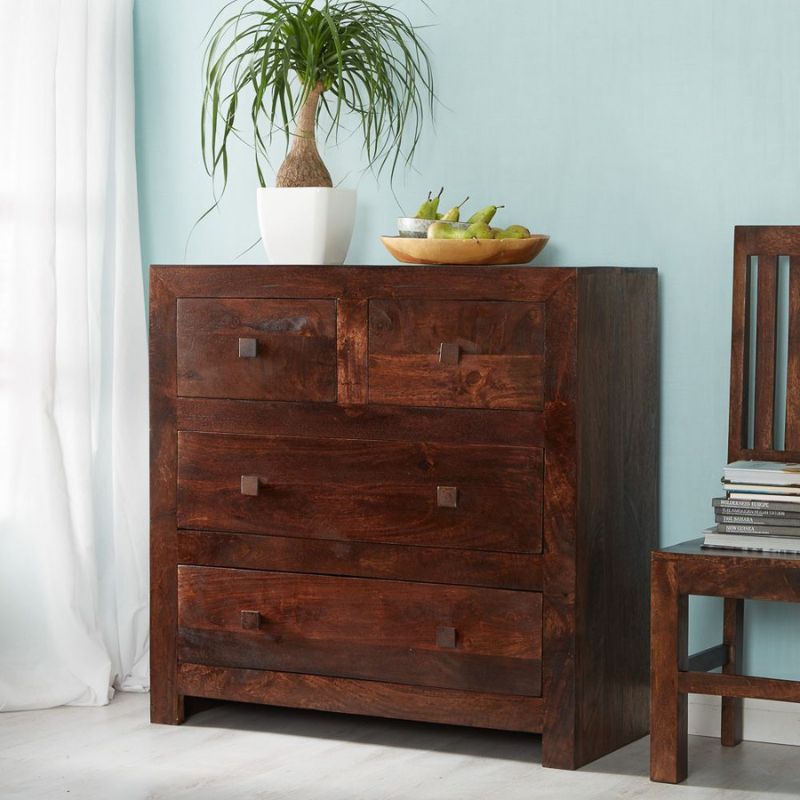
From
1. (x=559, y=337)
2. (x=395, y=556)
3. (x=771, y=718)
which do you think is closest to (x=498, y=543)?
(x=395, y=556)

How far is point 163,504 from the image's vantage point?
2.93 m

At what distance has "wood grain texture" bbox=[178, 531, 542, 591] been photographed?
2641 millimetres

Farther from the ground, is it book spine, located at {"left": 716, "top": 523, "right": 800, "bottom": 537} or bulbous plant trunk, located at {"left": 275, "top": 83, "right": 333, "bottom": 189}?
bulbous plant trunk, located at {"left": 275, "top": 83, "right": 333, "bottom": 189}

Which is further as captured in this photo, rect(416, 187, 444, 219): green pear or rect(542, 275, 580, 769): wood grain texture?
rect(416, 187, 444, 219): green pear

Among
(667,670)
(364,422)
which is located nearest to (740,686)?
(667,670)

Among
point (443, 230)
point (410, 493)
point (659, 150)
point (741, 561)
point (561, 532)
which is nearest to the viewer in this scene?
point (741, 561)

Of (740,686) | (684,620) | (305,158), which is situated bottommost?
(740,686)

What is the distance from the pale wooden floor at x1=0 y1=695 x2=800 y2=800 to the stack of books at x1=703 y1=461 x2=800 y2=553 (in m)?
0.45

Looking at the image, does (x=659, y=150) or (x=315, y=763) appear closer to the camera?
(x=315, y=763)

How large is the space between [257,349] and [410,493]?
44cm

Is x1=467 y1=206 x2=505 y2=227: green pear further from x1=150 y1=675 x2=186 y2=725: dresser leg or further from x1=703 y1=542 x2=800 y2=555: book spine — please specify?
x1=150 y1=675 x2=186 y2=725: dresser leg

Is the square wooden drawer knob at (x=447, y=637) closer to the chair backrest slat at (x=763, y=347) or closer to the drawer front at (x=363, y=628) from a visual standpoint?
the drawer front at (x=363, y=628)

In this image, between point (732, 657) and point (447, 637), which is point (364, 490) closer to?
point (447, 637)

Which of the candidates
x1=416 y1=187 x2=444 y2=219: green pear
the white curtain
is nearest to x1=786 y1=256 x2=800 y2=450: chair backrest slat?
x1=416 y1=187 x2=444 y2=219: green pear
